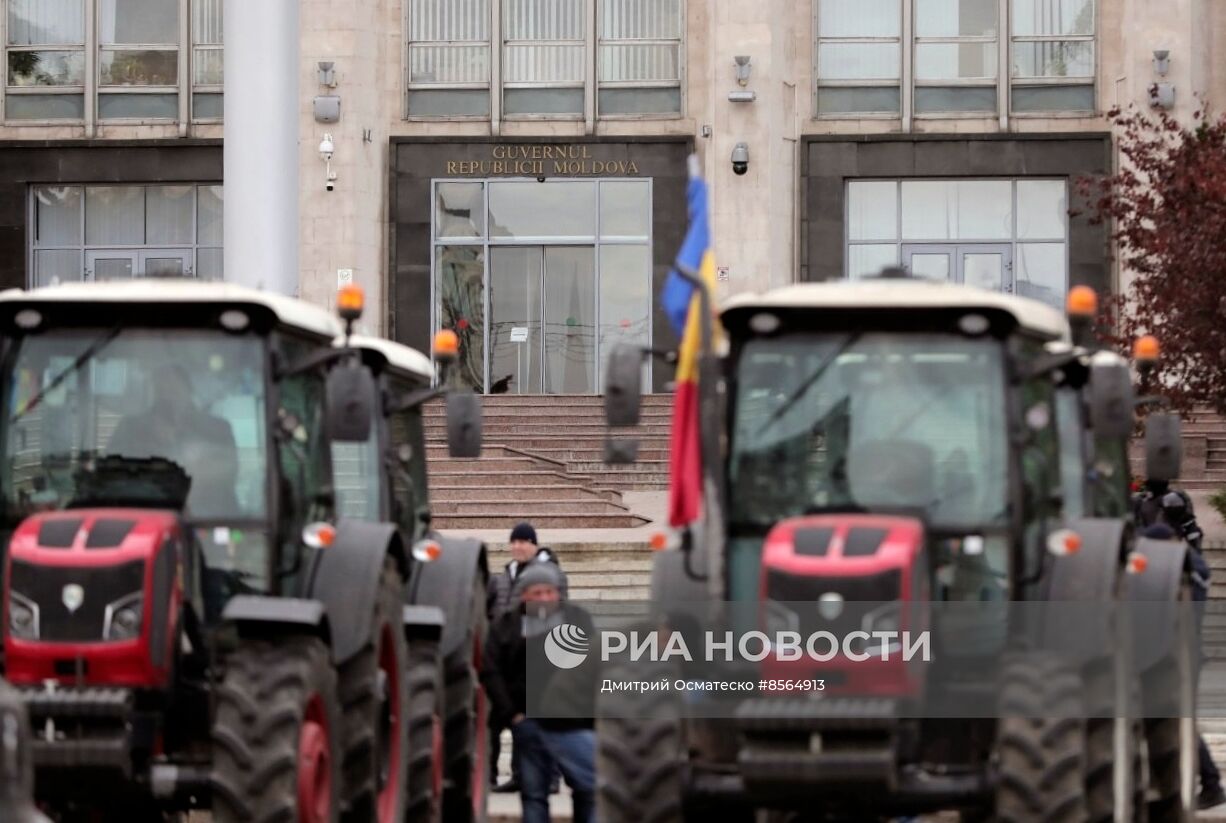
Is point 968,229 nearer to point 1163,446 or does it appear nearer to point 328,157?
point 328,157

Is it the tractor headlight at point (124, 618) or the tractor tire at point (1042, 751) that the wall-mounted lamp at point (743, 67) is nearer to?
the tractor tire at point (1042, 751)

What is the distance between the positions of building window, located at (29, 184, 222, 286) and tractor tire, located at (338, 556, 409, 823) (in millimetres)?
29417

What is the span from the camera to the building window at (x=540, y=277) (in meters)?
41.1

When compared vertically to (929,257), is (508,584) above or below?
below

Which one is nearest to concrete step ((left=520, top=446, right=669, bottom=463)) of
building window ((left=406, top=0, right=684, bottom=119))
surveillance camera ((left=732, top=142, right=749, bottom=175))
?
surveillance camera ((left=732, top=142, right=749, bottom=175))

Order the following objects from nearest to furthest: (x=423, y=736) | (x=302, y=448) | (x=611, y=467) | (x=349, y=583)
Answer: (x=349, y=583) → (x=302, y=448) → (x=423, y=736) → (x=611, y=467)

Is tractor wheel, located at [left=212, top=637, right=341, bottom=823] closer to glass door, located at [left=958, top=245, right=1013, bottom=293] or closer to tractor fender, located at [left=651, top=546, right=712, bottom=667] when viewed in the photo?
tractor fender, located at [left=651, top=546, right=712, bottom=667]

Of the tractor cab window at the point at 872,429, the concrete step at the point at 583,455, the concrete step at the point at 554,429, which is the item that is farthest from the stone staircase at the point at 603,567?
the tractor cab window at the point at 872,429

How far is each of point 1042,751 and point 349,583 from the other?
129 inches

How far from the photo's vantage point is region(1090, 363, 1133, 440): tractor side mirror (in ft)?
37.3

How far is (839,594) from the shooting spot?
423 inches

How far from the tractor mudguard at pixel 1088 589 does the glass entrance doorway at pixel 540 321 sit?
29.3 m

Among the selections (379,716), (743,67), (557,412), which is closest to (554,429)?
(557,412)

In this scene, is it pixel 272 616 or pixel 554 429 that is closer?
Result: pixel 272 616
